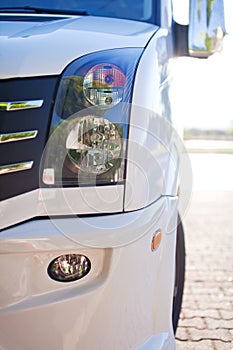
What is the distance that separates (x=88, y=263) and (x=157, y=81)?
0.82 meters

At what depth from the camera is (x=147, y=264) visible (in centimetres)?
176

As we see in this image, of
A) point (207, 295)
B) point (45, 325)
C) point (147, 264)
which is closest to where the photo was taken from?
point (45, 325)

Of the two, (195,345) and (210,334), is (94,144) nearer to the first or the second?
(195,345)

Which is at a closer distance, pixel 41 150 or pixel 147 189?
pixel 41 150

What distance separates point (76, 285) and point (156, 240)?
37 centimetres

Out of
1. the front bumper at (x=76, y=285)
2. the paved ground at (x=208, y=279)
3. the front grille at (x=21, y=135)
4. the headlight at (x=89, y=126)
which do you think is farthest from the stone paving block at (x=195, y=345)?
the front grille at (x=21, y=135)

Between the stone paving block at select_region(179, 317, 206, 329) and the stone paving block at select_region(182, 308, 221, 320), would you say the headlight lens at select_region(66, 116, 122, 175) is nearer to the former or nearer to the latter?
the stone paving block at select_region(179, 317, 206, 329)

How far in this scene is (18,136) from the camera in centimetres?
160

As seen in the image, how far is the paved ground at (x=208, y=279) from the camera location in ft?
9.39

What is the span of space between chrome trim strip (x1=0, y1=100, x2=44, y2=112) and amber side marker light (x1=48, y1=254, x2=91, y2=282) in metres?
0.54

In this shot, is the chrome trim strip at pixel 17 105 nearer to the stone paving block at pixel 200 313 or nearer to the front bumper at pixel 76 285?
the front bumper at pixel 76 285

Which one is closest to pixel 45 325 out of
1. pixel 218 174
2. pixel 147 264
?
pixel 147 264

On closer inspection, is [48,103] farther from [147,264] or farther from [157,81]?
[147,264]

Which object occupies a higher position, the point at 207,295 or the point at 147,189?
the point at 147,189
